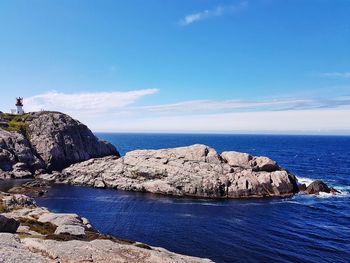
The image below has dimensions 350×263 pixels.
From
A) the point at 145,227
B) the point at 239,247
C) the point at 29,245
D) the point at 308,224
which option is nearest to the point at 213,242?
the point at 239,247

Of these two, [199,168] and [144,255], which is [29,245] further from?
[199,168]

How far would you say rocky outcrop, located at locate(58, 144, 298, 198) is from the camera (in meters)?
88.6

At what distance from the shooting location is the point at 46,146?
399 ft

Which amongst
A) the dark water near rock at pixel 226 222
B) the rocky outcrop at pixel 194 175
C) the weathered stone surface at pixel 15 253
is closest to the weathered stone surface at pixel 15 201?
the dark water near rock at pixel 226 222

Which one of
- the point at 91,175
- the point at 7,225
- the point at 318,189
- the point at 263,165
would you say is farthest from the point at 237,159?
the point at 7,225

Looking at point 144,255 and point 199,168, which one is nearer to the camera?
point 144,255

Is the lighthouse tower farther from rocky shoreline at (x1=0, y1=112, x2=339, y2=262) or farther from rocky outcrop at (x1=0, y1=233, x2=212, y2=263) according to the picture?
rocky outcrop at (x1=0, y1=233, x2=212, y2=263)

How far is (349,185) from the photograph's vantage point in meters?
103

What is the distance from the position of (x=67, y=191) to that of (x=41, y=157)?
108 feet

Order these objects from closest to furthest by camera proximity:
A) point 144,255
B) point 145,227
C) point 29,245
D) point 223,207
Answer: point 29,245
point 144,255
point 145,227
point 223,207

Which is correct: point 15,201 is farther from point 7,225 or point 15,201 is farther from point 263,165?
point 263,165

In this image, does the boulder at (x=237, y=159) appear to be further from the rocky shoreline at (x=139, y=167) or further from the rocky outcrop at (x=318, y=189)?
the rocky outcrop at (x=318, y=189)

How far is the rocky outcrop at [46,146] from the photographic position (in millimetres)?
112419

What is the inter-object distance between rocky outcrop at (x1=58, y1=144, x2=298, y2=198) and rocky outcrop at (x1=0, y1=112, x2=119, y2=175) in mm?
14775
